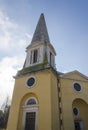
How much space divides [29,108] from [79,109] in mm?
5979

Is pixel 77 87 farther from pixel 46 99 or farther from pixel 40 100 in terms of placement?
pixel 40 100

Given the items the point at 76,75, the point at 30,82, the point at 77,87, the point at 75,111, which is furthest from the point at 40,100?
the point at 76,75

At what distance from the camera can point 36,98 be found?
577 inches

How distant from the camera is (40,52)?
60.8 feet

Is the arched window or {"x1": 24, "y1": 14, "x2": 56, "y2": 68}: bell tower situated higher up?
{"x1": 24, "y1": 14, "x2": 56, "y2": 68}: bell tower

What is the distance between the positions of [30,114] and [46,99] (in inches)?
98.2

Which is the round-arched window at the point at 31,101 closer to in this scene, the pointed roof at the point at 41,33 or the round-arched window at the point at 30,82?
the round-arched window at the point at 30,82

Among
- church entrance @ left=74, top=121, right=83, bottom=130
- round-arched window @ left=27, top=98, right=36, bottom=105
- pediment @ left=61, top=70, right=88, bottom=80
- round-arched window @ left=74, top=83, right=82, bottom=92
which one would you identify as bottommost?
church entrance @ left=74, top=121, right=83, bottom=130

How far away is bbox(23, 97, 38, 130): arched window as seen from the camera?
1348 centimetres

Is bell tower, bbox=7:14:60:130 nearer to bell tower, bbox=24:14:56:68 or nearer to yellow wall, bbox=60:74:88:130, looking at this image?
bell tower, bbox=24:14:56:68

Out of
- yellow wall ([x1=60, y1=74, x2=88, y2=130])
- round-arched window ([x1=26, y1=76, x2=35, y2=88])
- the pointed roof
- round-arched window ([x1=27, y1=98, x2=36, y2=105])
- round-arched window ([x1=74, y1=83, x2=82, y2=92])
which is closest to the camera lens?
yellow wall ([x1=60, y1=74, x2=88, y2=130])

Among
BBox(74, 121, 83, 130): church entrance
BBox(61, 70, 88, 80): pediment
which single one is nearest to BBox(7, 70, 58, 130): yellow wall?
BBox(61, 70, 88, 80): pediment

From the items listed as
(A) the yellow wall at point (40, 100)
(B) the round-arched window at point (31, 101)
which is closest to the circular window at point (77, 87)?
(A) the yellow wall at point (40, 100)

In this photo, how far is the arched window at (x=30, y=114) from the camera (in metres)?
13.5
